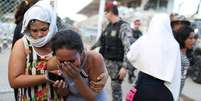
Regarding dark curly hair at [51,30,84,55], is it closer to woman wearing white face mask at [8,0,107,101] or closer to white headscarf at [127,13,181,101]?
woman wearing white face mask at [8,0,107,101]

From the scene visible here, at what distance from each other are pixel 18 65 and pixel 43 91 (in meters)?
0.21

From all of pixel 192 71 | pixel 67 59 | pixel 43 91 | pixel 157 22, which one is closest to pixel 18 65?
pixel 43 91

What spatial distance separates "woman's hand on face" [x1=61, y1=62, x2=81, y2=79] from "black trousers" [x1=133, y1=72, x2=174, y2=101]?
1390 millimetres

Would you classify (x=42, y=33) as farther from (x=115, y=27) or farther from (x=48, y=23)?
(x=115, y=27)

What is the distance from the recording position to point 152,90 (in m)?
3.35

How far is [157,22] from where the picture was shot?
3.42m

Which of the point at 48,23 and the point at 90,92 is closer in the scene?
the point at 90,92

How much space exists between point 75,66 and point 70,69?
3cm

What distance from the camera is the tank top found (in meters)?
2.36

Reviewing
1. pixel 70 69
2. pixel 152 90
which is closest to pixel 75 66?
pixel 70 69

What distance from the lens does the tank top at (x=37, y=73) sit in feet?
7.73

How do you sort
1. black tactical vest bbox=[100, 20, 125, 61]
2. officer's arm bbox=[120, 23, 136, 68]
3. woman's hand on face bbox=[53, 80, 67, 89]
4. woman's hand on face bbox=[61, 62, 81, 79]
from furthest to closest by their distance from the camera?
black tactical vest bbox=[100, 20, 125, 61]
officer's arm bbox=[120, 23, 136, 68]
woman's hand on face bbox=[53, 80, 67, 89]
woman's hand on face bbox=[61, 62, 81, 79]

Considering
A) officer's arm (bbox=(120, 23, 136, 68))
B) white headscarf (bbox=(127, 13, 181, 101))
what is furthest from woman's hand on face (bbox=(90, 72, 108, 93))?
officer's arm (bbox=(120, 23, 136, 68))

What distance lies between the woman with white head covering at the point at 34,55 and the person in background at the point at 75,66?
129 mm
